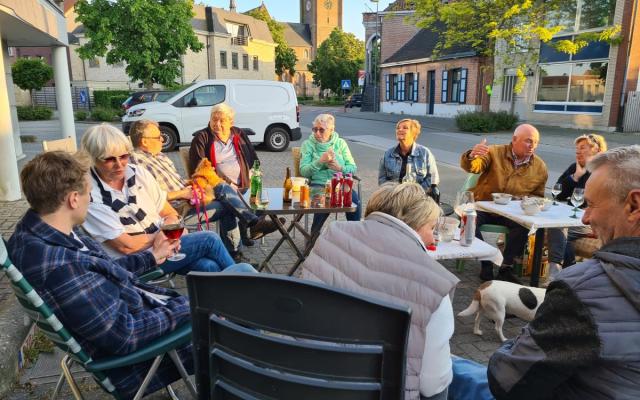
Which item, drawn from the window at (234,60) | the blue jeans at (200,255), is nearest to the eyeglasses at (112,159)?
the blue jeans at (200,255)

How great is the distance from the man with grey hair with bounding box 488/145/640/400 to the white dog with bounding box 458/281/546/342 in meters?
1.72

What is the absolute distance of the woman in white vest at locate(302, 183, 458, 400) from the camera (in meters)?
1.50

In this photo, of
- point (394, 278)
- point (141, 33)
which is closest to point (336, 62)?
point (141, 33)

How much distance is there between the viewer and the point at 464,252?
3057mm

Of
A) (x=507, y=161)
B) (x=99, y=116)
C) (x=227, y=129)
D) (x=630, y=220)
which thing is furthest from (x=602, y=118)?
(x=99, y=116)

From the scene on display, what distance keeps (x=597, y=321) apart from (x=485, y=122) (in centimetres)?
1892

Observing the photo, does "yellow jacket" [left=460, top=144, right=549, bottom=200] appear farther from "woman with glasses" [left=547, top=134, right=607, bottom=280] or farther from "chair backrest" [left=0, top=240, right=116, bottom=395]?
"chair backrest" [left=0, top=240, right=116, bottom=395]

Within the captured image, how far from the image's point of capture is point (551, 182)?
8.69m

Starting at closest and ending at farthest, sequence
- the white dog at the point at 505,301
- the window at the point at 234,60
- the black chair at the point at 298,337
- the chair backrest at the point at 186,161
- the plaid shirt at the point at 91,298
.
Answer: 1. the black chair at the point at 298,337
2. the plaid shirt at the point at 91,298
3. the white dog at the point at 505,301
4. the chair backrest at the point at 186,161
5. the window at the point at 234,60

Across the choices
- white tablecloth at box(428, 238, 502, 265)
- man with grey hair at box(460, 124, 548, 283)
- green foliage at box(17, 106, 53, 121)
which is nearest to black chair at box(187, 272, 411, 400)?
white tablecloth at box(428, 238, 502, 265)

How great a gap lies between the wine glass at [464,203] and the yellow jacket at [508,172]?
970 millimetres

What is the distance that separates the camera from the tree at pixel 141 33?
73.4 ft

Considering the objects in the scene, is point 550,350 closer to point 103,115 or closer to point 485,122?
point 485,122

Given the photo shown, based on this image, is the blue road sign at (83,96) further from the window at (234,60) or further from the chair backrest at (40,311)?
the chair backrest at (40,311)
